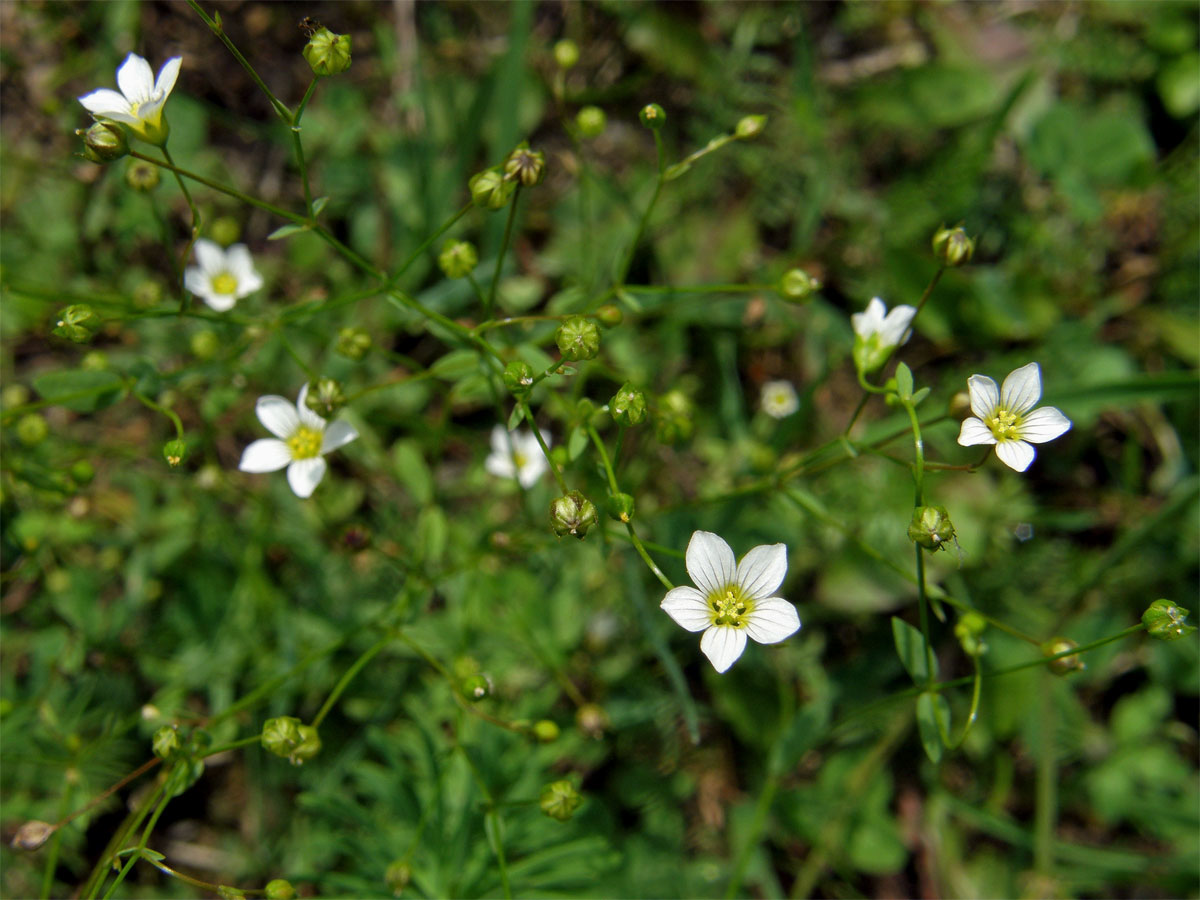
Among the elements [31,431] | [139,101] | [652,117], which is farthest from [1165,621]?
[31,431]

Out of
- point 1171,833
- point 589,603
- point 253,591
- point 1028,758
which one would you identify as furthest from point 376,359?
point 1171,833

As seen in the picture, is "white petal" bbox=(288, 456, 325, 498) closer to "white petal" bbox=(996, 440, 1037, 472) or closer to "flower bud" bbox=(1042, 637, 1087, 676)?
"white petal" bbox=(996, 440, 1037, 472)

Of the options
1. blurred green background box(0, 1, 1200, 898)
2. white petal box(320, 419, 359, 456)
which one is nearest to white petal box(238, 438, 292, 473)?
white petal box(320, 419, 359, 456)

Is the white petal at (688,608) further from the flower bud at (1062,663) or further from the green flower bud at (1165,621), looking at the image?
the green flower bud at (1165,621)

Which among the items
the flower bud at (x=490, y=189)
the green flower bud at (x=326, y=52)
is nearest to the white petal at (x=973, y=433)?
the flower bud at (x=490, y=189)

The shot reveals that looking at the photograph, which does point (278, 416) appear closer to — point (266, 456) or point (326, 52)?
Result: point (266, 456)

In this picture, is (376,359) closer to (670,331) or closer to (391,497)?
(391,497)
